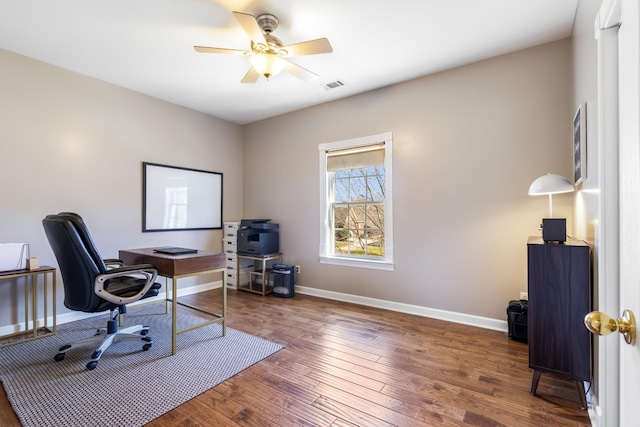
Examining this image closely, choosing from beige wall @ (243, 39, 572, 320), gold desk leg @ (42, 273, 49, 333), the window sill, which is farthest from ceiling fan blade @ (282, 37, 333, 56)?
gold desk leg @ (42, 273, 49, 333)

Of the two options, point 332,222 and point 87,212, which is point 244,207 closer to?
point 332,222

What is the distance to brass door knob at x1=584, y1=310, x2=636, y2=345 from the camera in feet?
2.12

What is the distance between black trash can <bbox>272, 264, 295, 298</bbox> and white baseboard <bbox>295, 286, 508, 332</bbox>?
0.28 metres

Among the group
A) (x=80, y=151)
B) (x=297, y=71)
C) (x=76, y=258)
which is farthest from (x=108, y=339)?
(x=297, y=71)

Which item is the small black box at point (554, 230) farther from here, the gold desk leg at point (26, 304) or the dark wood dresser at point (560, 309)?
the gold desk leg at point (26, 304)

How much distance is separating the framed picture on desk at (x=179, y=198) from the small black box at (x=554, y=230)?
4.09 m

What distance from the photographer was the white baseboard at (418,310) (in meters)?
2.95

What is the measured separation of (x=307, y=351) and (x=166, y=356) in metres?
1.13

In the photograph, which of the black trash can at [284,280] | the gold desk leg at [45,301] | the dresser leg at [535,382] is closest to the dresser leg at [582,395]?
the dresser leg at [535,382]

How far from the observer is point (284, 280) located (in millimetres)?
4133

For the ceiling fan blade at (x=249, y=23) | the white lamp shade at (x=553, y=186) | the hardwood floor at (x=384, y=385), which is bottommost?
the hardwood floor at (x=384, y=385)

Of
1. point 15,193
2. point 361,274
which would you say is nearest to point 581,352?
point 361,274

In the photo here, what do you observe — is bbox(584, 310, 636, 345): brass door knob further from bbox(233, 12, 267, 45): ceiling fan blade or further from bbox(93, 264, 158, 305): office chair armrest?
bbox(93, 264, 158, 305): office chair armrest

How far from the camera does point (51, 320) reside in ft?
10.0
